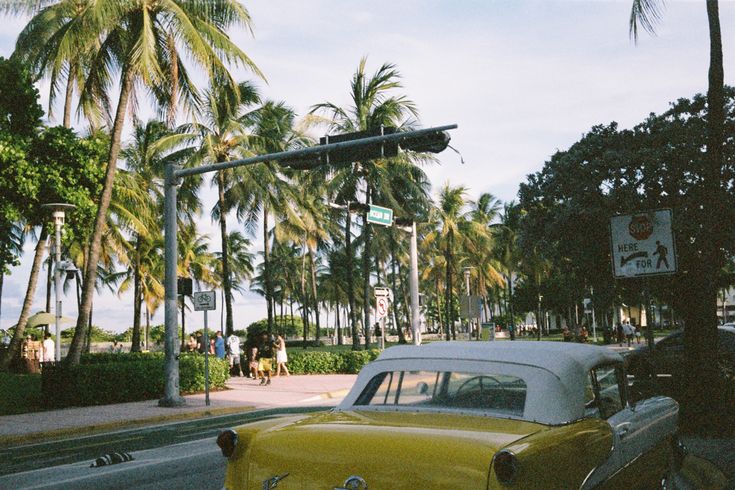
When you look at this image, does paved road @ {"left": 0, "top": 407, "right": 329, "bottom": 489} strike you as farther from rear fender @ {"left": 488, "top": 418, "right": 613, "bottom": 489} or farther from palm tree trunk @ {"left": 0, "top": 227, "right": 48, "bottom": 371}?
palm tree trunk @ {"left": 0, "top": 227, "right": 48, "bottom": 371}

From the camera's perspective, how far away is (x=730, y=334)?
57.8 feet

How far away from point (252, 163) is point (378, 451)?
44.0 feet

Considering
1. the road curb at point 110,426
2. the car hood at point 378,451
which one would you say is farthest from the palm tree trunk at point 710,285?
the road curb at point 110,426

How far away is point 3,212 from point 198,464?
15.0 m

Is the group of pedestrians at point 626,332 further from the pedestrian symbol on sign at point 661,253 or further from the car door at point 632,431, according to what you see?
the car door at point 632,431

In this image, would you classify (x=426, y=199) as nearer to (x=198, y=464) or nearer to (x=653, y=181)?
(x=653, y=181)

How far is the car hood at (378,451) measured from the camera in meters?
3.28

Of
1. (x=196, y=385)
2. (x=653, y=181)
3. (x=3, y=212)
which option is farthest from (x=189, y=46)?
(x=653, y=181)

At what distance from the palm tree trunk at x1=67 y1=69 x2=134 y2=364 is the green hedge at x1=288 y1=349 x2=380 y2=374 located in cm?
991

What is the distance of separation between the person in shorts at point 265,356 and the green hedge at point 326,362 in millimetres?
2625

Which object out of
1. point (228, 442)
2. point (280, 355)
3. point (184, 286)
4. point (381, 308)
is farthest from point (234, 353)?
point (228, 442)

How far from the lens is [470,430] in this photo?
359 centimetres

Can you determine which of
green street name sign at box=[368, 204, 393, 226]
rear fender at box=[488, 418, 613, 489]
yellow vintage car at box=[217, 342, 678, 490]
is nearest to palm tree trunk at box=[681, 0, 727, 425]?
yellow vintage car at box=[217, 342, 678, 490]

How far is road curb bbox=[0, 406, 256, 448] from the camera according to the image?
1350cm
